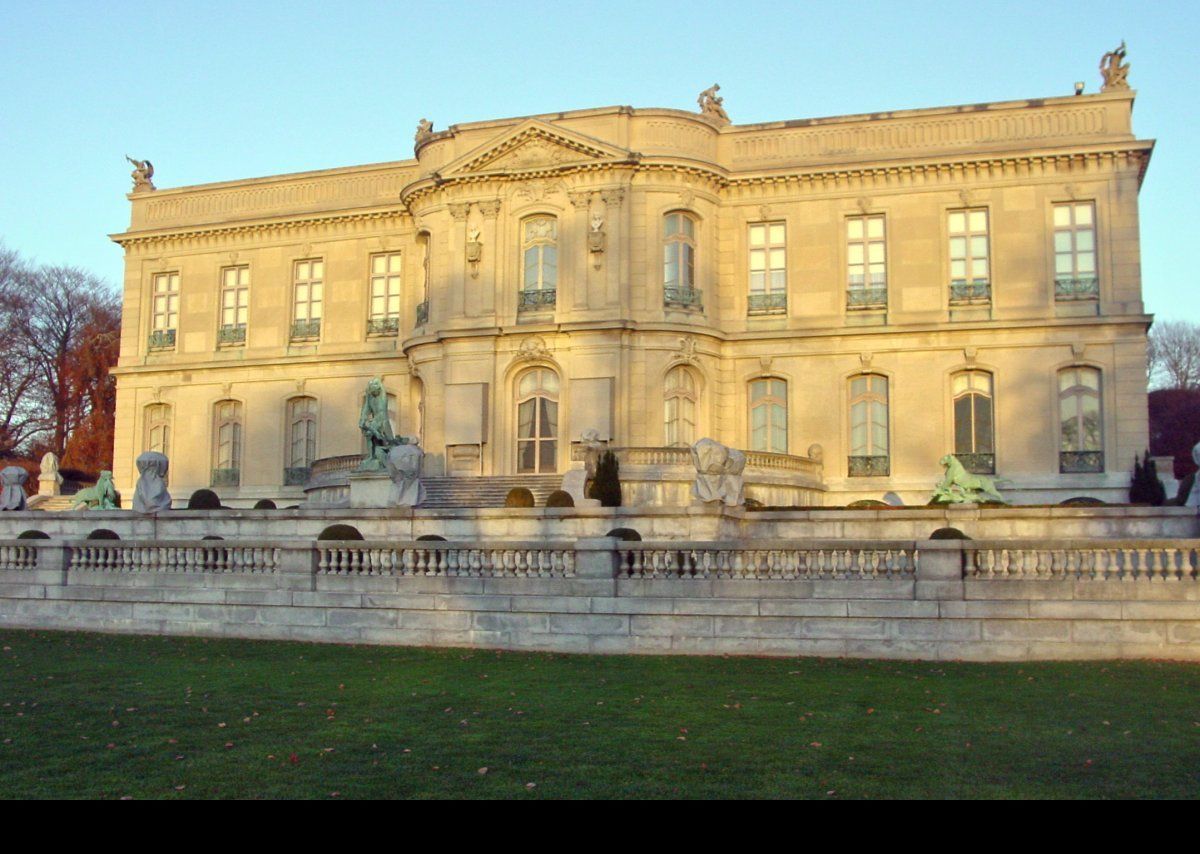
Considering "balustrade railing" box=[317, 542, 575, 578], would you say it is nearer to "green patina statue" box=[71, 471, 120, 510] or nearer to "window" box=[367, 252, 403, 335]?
"green patina statue" box=[71, 471, 120, 510]

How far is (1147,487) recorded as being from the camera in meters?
28.6

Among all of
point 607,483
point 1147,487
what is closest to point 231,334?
point 607,483

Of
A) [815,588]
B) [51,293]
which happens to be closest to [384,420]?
[815,588]

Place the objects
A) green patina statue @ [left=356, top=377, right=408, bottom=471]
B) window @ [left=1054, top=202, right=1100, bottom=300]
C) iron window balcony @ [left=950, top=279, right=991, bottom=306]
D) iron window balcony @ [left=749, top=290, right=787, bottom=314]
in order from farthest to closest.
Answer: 1. iron window balcony @ [left=749, top=290, right=787, bottom=314]
2. iron window balcony @ [left=950, top=279, right=991, bottom=306]
3. window @ [left=1054, top=202, right=1100, bottom=300]
4. green patina statue @ [left=356, top=377, right=408, bottom=471]

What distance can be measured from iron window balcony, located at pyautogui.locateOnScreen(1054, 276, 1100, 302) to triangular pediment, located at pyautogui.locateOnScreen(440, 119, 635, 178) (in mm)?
11671

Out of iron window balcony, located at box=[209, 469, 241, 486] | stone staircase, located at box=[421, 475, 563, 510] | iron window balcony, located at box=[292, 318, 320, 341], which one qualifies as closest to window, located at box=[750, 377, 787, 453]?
stone staircase, located at box=[421, 475, 563, 510]

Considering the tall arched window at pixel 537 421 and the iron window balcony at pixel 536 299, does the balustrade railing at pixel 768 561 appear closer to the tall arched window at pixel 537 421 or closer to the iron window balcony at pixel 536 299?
the tall arched window at pixel 537 421

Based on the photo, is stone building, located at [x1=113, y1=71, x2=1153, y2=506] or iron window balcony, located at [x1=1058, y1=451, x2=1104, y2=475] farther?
stone building, located at [x1=113, y1=71, x2=1153, y2=506]

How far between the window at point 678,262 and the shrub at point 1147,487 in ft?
38.8

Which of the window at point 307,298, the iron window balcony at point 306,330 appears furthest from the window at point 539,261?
the iron window balcony at point 306,330

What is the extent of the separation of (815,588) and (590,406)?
1877cm

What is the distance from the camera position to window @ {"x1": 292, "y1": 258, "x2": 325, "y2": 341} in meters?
39.0

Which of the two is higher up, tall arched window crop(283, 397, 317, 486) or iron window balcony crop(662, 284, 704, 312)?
iron window balcony crop(662, 284, 704, 312)

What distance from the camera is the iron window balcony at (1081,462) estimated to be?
3192 cm
